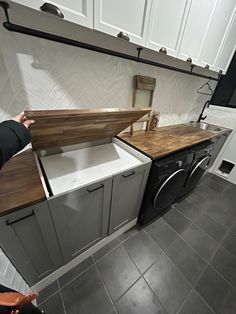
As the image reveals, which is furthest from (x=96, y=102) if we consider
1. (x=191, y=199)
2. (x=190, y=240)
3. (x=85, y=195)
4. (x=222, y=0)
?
(x=191, y=199)

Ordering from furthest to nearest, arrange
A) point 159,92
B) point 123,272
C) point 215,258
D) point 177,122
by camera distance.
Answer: point 177,122 < point 159,92 < point 215,258 < point 123,272

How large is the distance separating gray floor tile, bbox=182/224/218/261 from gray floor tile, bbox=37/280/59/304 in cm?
138

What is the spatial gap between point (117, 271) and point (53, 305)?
0.55 meters

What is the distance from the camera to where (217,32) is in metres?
1.52

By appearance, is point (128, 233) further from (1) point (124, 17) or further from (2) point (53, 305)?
(1) point (124, 17)

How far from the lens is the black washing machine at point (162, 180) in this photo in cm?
129

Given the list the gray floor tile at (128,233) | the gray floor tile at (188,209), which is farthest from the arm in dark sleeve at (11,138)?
the gray floor tile at (188,209)

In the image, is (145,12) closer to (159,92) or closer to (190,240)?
(159,92)

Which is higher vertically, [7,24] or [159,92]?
[7,24]

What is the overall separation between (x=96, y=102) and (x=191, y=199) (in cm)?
200

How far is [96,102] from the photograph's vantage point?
132cm

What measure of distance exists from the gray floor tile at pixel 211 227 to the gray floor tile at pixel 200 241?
0.07 meters

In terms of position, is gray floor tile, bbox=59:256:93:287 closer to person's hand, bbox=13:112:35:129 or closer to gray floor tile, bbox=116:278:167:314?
gray floor tile, bbox=116:278:167:314

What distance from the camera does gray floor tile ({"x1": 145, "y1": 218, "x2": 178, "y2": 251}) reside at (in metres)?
1.57
